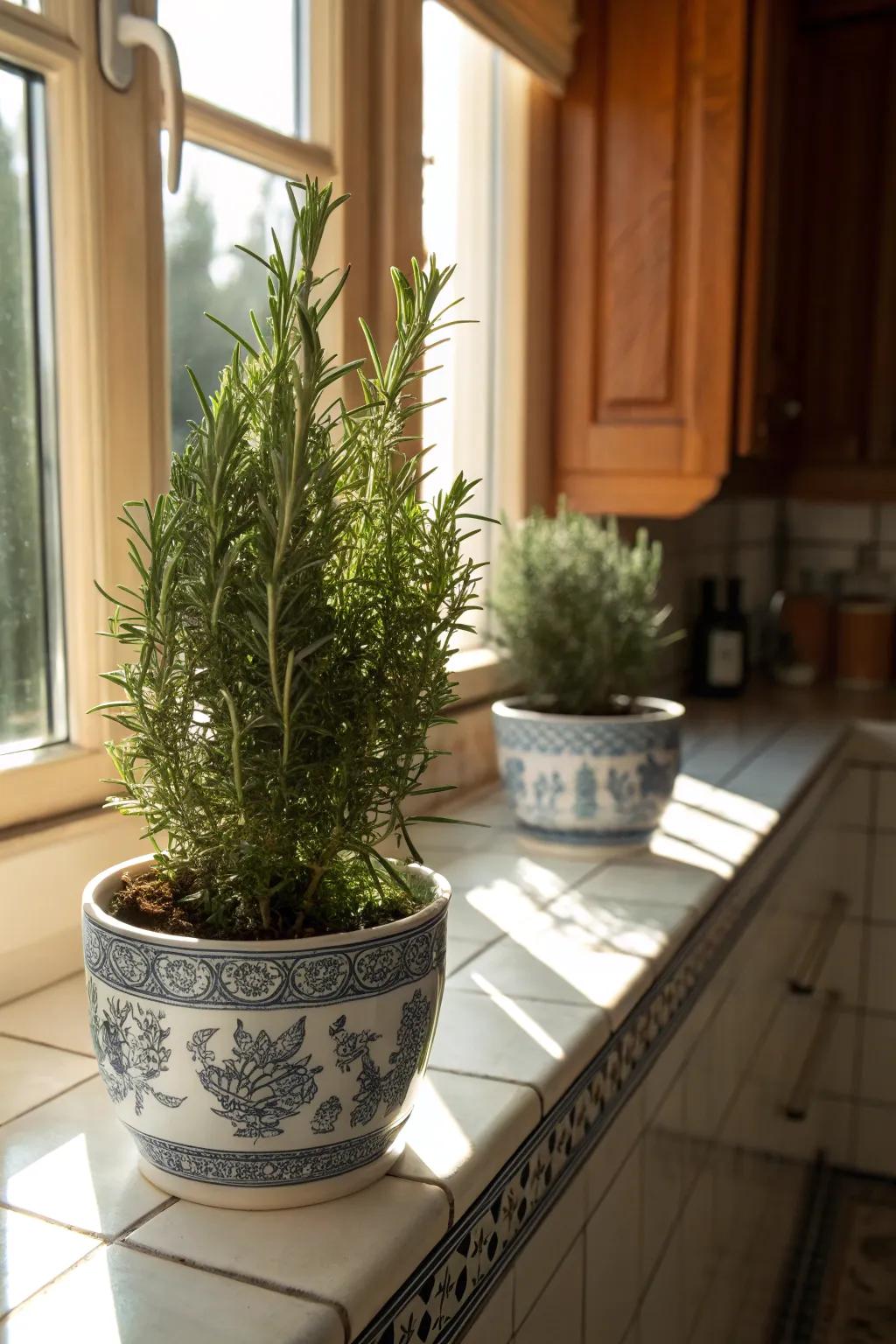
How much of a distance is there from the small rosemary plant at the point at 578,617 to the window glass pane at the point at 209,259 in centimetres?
41

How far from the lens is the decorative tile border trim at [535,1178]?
646 mm

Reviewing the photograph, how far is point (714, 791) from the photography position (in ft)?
5.53

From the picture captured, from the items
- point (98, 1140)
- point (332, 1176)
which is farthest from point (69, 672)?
point (332, 1176)

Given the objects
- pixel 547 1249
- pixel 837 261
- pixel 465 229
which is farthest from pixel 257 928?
pixel 837 261

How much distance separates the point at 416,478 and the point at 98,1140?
1.35 feet

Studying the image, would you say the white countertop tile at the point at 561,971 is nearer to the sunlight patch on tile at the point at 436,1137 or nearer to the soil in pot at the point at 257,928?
the sunlight patch on tile at the point at 436,1137

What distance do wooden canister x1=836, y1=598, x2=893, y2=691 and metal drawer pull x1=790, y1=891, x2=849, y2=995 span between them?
65 cm

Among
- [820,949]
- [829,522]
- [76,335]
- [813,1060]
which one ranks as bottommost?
[813,1060]

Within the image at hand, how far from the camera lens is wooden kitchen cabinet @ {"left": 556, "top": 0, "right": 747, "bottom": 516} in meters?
1.80

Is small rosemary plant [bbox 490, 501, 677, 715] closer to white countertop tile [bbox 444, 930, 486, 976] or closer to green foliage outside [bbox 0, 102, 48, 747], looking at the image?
white countertop tile [bbox 444, 930, 486, 976]

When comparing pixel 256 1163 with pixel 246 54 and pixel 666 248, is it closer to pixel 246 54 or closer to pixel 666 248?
pixel 246 54

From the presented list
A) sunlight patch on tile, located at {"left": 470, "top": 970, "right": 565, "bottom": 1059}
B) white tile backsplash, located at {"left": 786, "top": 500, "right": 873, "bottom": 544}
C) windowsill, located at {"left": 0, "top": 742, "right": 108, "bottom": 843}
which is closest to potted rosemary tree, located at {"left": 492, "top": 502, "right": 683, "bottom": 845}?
sunlight patch on tile, located at {"left": 470, "top": 970, "right": 565, "bottom": 1059}

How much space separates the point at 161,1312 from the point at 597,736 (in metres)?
0.83

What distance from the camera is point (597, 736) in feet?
4.28
